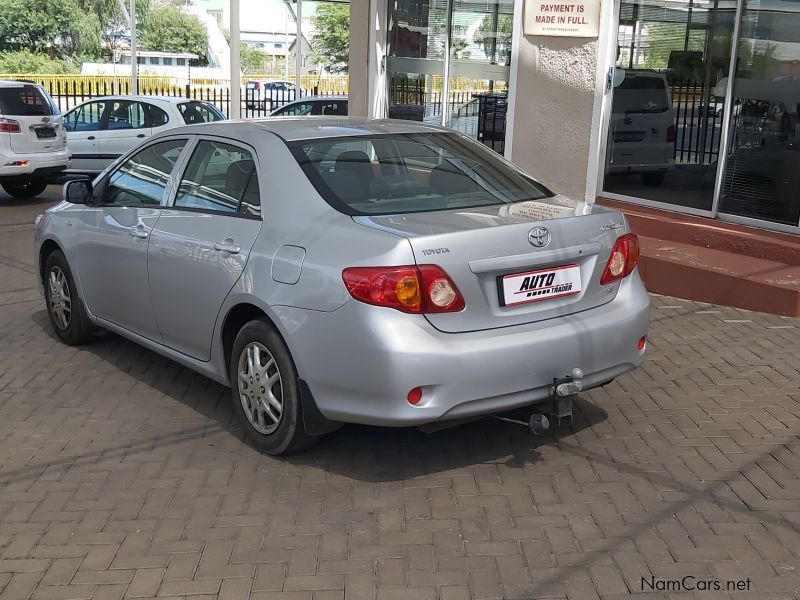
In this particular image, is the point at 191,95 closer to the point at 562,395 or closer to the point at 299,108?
the point at 299,108

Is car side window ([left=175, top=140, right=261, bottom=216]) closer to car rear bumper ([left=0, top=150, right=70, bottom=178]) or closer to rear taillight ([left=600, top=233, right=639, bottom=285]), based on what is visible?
rear taillight ([left=600, top=233, right=639, bottom=285])

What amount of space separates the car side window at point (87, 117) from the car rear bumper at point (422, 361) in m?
12.8

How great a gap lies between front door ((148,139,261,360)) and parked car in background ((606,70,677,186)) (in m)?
5.56

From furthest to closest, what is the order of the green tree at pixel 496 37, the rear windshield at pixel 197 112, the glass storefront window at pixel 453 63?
the rear windshield at pixel 197 112
the glass storefront window at pixel 453 63
the green tree at pixel 496 37

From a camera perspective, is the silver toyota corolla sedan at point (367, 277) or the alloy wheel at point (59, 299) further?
the alloy wheel at point (59, 299)

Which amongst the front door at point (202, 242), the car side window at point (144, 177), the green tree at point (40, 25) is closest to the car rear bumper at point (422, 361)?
the front door at point (202, 242)

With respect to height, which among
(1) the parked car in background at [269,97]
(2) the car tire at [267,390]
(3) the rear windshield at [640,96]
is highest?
(3) the rear windshield at [640,96]

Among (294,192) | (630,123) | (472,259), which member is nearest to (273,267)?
(294,192)

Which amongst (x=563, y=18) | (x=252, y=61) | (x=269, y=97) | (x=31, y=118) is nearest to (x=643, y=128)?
(x=563, y=18)

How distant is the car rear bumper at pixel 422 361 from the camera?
13.5ft

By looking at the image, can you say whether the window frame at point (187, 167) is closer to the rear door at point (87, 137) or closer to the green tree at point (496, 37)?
the green tree at point (496, 37)

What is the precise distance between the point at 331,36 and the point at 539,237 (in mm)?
103086

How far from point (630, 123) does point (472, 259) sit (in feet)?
20.3

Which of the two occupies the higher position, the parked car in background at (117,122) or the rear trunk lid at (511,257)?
the rear trunk lid at (511,257)
